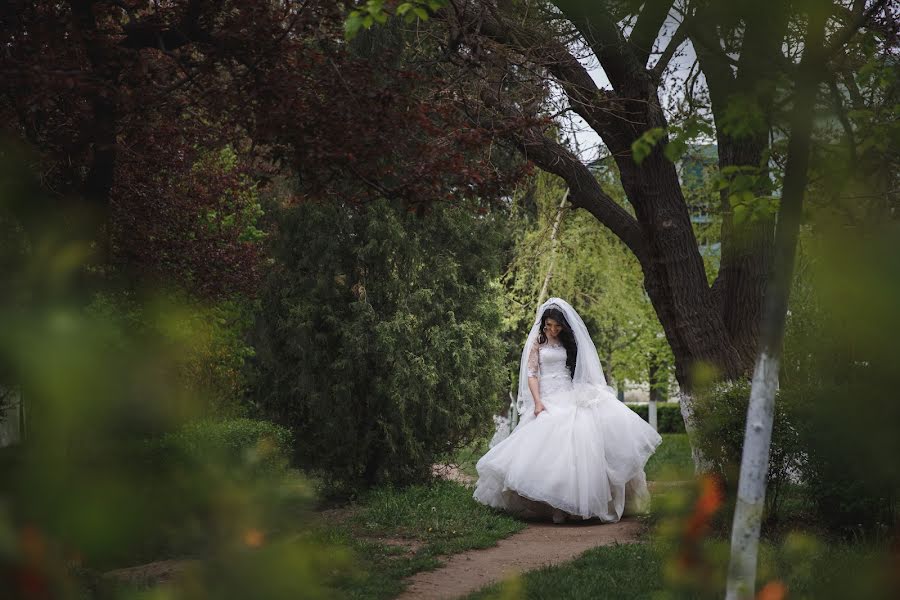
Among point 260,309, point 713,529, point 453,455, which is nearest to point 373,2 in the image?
point 713,529

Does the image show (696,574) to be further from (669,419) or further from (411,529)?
(669,419)

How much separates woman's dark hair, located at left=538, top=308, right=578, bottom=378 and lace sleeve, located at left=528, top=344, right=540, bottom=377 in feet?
0.58

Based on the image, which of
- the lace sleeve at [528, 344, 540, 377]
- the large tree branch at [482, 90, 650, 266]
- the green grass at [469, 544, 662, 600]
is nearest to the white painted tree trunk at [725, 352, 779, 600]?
the green grass at [469, 544, 662, 600]

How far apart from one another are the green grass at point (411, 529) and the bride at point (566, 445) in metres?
0.46

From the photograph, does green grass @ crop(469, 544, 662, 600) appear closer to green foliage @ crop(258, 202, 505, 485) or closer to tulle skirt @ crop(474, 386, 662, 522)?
tulle skirt @ crop(474, 386, 662, 522)

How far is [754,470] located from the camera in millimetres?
2912

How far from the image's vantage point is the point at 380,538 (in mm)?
8438

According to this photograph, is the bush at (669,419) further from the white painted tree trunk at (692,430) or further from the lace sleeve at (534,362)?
the white painted tree trunk at (692,430)

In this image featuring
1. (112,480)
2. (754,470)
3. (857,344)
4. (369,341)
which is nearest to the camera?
(112,480)

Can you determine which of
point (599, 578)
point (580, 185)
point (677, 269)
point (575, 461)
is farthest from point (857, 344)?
point (575, 461)

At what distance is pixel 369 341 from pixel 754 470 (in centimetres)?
776

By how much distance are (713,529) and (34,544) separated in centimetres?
663

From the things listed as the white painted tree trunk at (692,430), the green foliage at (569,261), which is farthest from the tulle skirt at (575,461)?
the green foliage at (569,261)

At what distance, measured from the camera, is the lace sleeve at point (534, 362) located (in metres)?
10.5
